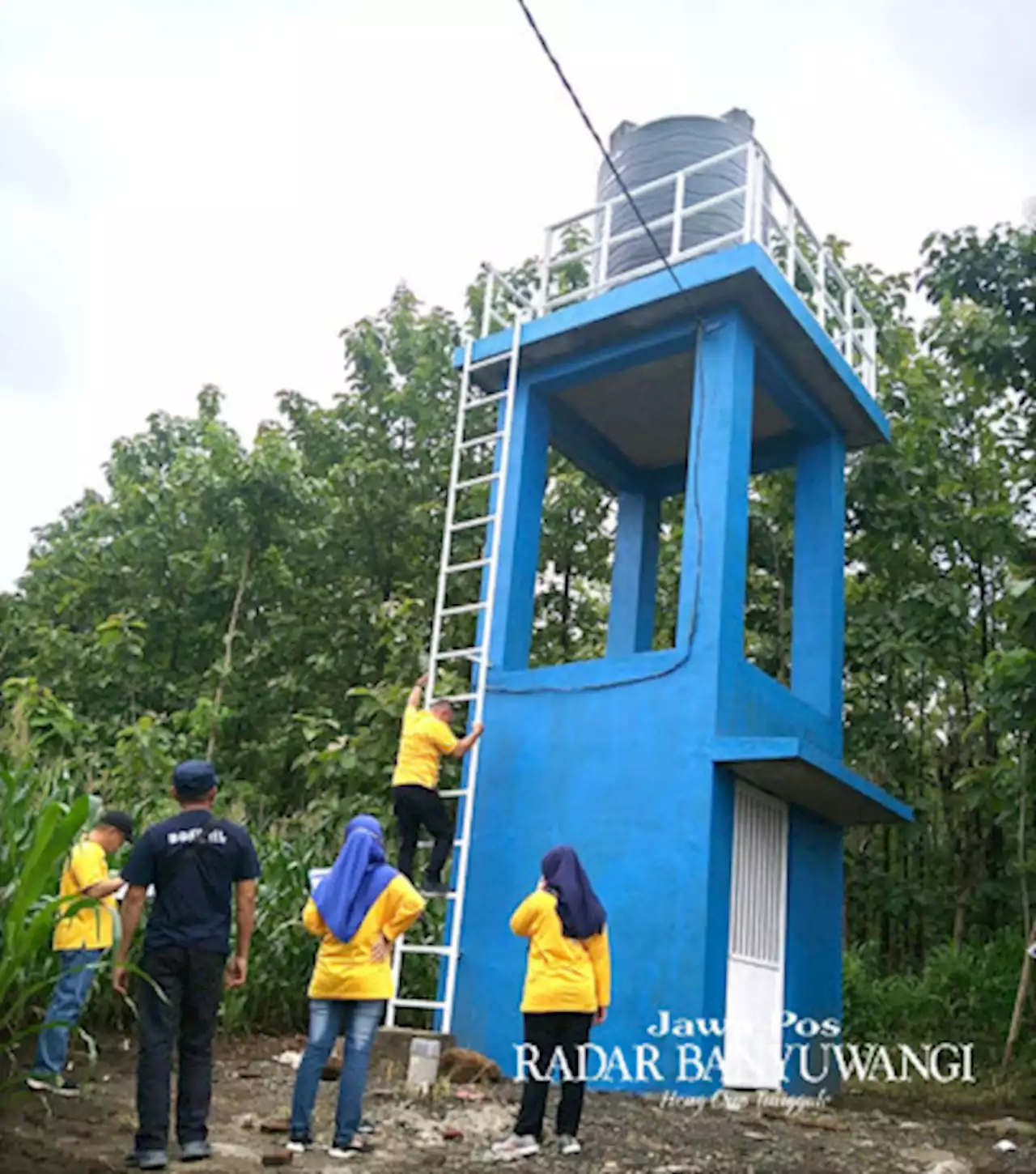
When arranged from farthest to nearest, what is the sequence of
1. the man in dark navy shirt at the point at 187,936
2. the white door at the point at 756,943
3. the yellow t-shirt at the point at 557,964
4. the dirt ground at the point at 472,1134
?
the white door at the point at 756,943
the yellow t-shirt at the point at 557,964
the dirt ground at the point at 472,1134
the man in dark navy shirt at the point at 187,936

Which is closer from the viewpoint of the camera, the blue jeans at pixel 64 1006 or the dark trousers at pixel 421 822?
the blue jeans at pixel 64 1006

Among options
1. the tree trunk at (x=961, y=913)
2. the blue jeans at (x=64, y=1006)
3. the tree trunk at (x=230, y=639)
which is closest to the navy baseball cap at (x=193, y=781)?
the blue jeans at (x=64, y=1006)

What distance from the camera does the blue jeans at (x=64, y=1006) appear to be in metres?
5.79

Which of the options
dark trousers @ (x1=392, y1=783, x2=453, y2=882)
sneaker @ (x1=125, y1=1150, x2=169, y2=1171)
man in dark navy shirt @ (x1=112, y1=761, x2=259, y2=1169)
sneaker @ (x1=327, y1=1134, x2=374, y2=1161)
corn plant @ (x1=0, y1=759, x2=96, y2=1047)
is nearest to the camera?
corn plant @ (x1=0, y1=759, x2=96, y2=1047)

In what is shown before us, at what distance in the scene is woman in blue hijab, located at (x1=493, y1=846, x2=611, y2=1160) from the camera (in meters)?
5.78

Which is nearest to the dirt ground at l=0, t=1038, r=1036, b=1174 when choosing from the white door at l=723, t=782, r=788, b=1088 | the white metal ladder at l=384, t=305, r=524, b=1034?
the white door at l=723, t=782, r=788, b=1088

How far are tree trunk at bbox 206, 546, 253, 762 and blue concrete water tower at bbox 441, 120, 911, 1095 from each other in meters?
6.05

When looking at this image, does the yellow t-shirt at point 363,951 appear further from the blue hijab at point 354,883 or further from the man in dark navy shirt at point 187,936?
the man in dark navy shirt at point 187,936

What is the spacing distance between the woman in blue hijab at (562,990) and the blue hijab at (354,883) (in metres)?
0.79

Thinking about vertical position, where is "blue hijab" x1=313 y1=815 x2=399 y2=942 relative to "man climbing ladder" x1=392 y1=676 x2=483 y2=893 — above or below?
below

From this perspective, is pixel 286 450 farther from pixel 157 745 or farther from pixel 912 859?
pixel 912 859

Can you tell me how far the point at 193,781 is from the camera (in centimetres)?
527

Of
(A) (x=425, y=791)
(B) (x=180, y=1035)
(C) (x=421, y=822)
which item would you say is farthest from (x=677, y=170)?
(B) (x=180, y=1035)

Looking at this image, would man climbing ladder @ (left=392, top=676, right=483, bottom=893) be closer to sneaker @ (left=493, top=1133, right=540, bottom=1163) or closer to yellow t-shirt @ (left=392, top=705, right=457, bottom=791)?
yellow t-shirt @ (left=392, top=705, right=457, bottom=791)
